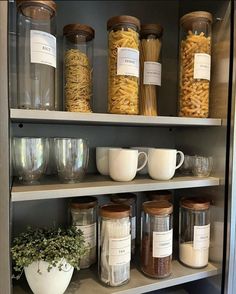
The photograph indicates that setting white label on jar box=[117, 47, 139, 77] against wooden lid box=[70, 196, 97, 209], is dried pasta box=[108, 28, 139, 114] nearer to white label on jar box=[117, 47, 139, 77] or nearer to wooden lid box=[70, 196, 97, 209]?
white label on jar box=[117, 47, 139, 77]

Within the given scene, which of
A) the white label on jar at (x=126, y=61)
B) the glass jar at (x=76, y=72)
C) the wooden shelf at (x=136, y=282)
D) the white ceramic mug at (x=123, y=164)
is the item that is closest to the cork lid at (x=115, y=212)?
the white ceramic mug at (x=123, y=164)

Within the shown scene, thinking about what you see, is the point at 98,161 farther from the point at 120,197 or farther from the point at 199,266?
the point at 199,266

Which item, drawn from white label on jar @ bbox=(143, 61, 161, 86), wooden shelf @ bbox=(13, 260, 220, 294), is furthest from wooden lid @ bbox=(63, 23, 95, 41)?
wooden shelf @ bbox=(13, 260, 220, 294)

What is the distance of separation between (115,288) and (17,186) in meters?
0.45

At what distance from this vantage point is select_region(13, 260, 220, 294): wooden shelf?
0.78 m

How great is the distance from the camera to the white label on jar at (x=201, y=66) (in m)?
0.83

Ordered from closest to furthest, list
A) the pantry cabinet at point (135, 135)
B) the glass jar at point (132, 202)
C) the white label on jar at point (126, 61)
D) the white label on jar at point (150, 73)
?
the pantry cabinet at point (135, 135) → the white label on jar at point (126, 61) → the white label on jar at point (150, 73) → the glass jar at point (132, 202)

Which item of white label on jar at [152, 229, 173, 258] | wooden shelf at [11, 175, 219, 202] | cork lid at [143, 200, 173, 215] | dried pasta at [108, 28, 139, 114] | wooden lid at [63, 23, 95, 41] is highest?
wooden lid at [63, 23, 95, 41]

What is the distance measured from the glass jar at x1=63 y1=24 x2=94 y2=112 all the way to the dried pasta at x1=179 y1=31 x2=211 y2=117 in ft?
1.13

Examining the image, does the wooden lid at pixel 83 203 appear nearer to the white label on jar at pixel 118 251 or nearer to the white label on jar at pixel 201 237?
the white label on jar at pixel 118 251

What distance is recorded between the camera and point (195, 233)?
88cm

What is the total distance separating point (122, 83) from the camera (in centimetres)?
78

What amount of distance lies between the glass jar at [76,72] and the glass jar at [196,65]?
1.13 feet

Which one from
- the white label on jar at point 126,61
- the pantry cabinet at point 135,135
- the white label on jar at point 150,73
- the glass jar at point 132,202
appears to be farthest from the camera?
the glass jar at point 132,202
